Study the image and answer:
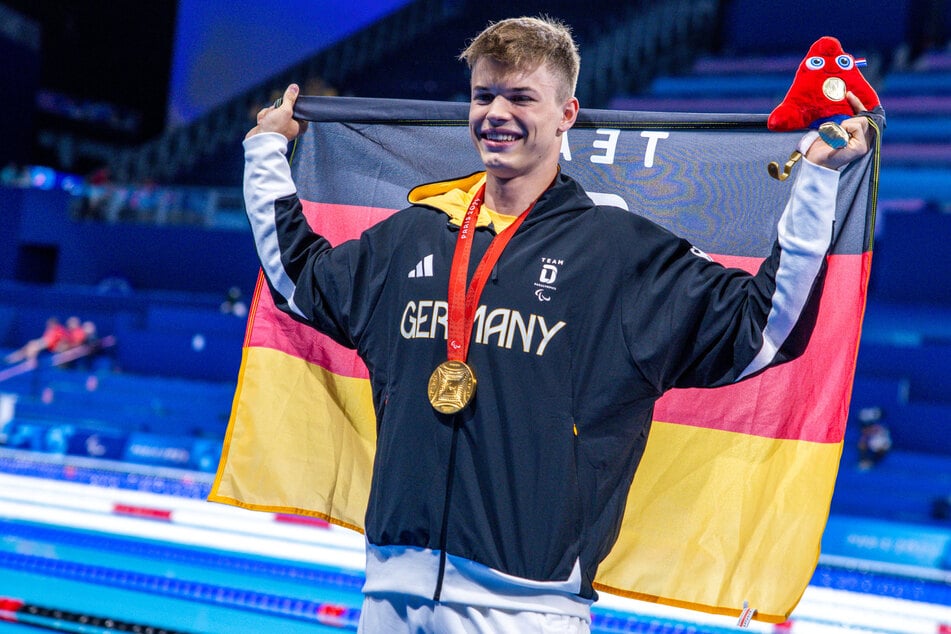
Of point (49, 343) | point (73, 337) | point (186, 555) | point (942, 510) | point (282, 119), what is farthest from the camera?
point (73, 337)

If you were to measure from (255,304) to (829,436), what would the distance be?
47.3 inches

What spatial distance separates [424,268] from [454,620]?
1.77 ft

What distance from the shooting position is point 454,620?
1.41 meters

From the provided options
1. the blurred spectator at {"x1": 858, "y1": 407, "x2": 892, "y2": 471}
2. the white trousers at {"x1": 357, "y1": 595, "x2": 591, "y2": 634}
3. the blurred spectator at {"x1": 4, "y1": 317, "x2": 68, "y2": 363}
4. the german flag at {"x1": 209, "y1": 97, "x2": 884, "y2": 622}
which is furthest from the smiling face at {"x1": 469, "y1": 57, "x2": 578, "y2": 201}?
the blurred spectator at {"x1": 4, "y1": 317, "x2": 68, "y2": 363}

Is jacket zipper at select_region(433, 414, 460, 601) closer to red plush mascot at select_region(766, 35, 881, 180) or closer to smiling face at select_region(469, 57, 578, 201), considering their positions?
smiling face at select_region(469, 57, 578, 201)

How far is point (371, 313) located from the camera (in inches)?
65.2

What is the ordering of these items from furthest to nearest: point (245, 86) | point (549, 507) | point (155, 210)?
point (245, 86)
point (155, 210)
point (549, 507)

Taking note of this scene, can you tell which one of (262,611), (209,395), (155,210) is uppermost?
(155,210)

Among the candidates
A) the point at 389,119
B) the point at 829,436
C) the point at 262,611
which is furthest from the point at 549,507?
the point at 262,611

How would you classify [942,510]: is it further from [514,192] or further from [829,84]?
[514,192]

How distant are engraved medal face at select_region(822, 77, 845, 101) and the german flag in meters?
0.07

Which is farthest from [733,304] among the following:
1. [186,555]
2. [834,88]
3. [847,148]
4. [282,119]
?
[186,555]

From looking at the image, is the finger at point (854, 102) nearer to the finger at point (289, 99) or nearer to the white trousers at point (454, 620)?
the white trousers at point (454, 620)

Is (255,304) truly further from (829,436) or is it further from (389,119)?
(829,436)
